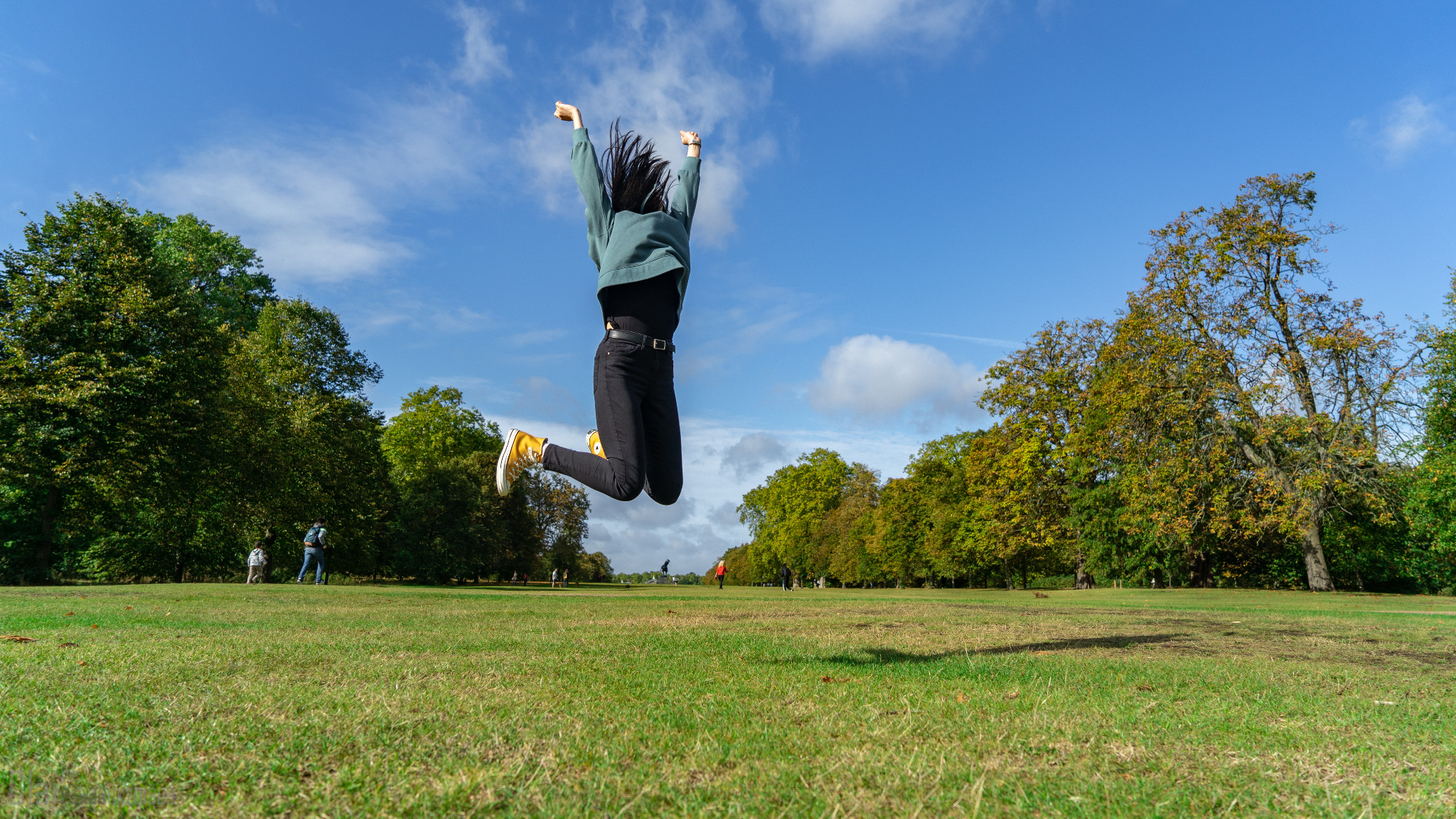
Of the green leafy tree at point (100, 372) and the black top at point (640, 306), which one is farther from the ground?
the green leafy tree at point (100, 372)

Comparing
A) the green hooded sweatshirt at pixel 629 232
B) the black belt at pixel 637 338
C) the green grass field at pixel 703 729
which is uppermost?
the green hooded sweatshirt at pixel 629 232

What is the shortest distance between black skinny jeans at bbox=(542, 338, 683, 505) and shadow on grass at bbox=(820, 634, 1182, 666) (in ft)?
5.70

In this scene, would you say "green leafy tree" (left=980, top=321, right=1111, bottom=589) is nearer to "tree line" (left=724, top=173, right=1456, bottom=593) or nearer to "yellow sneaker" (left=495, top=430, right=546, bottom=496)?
"tree line" (left=724, top=173, right=1456, bottom=593)

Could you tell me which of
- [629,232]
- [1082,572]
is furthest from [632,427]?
[1082,572]

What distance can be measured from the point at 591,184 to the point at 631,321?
3.53 ft

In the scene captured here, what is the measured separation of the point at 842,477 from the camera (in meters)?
72.8

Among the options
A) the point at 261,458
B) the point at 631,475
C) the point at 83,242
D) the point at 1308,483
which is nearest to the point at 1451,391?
the point at 1308,483

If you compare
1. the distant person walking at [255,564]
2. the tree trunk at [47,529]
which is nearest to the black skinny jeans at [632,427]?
the distant person walking at [255,564]

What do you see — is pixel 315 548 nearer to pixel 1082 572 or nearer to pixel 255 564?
pixel 255 564

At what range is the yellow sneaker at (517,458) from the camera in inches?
227

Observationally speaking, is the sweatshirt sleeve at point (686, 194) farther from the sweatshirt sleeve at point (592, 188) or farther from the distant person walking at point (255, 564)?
the distant person walking at point (255, 564)

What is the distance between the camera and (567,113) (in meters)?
5.79

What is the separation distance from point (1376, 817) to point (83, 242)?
105ft

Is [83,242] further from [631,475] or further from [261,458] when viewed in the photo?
[631,475]
